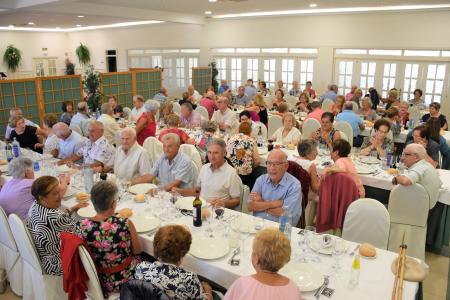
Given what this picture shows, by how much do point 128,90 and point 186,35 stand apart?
526 centimetres

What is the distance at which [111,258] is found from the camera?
2727 mm

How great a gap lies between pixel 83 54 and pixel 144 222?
64.4 feet

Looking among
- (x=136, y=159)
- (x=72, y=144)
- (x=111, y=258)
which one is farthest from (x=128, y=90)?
(x=111, y=258)

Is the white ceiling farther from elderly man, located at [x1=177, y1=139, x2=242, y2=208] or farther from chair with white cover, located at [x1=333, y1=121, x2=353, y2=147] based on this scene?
elderly man, located at [x1=177, y1=139, x2=242, y2=208]

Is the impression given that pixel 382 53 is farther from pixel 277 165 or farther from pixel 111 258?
pixel 111 258

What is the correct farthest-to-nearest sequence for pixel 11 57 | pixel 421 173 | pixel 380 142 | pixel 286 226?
pixel 11 57 → pixel 380 142 → pixel 421 173 → pixel 286 226

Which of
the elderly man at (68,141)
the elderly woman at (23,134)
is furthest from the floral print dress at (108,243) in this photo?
the elderly woman at (23,134)

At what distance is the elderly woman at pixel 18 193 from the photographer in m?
3.66

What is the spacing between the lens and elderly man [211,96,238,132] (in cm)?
748

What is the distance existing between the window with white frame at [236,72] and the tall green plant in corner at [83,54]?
976cm

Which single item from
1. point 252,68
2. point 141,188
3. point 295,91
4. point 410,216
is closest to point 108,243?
point 141,188

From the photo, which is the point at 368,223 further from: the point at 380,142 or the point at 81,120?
the point at 81,120

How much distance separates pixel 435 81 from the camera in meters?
11.1

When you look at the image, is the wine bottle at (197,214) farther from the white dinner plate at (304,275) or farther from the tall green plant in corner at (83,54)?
the tall green plant in corner at (83,54)
